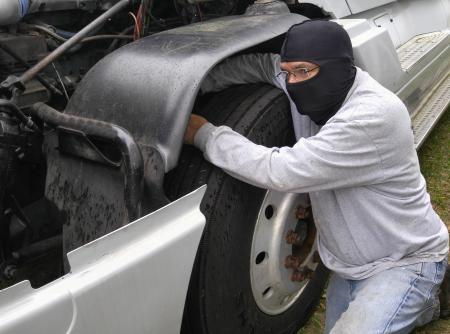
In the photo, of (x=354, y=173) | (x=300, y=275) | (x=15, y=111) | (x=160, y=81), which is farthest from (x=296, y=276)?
(x=15, y=111)

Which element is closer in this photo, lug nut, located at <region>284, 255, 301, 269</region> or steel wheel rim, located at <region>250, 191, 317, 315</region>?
steel wheel rim, located at <region>250, 191, 317, 315</region>

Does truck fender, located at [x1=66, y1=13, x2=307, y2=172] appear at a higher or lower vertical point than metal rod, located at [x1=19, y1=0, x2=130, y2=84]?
lower

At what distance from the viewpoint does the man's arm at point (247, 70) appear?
2.31 metres

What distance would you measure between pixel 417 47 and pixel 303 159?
2389 mm

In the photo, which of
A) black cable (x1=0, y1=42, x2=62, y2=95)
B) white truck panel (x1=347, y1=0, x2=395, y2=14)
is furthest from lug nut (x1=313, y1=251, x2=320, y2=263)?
white truck panel (x1=347, y1=0, x2=395, y2=14)

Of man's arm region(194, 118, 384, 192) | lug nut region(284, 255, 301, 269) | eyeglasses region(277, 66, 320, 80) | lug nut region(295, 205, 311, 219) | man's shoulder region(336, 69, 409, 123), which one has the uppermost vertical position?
eyeglasses region(277, 66, 320, 80)

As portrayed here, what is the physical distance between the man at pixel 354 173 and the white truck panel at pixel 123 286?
38 centimetres

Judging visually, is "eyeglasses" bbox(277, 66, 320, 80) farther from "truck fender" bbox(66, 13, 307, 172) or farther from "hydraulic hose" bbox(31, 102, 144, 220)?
"hydraulic hose" bbox(31, 102, 144, 220)

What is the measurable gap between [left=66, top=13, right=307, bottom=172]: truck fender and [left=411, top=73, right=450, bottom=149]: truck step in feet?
5.88

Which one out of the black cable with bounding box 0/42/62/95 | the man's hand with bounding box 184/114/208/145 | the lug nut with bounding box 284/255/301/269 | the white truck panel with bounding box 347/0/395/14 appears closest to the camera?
the man's hand with bounding box 184/114/208/145

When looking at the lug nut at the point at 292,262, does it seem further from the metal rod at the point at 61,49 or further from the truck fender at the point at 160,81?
the metal rod at the point at 61,49

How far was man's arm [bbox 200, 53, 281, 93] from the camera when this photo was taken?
2307 mm

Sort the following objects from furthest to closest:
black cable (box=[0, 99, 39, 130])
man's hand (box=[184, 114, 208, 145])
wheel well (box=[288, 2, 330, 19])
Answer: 1. wheel well (box=[288, 2, 330, 19])
2. man's hand (box=[184, 114, 208, 145])
3. black cable (box=[0, 99, 39, 130])

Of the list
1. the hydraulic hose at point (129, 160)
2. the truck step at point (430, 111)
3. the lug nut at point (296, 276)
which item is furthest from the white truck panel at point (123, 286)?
the truck step at point (430, 111)
